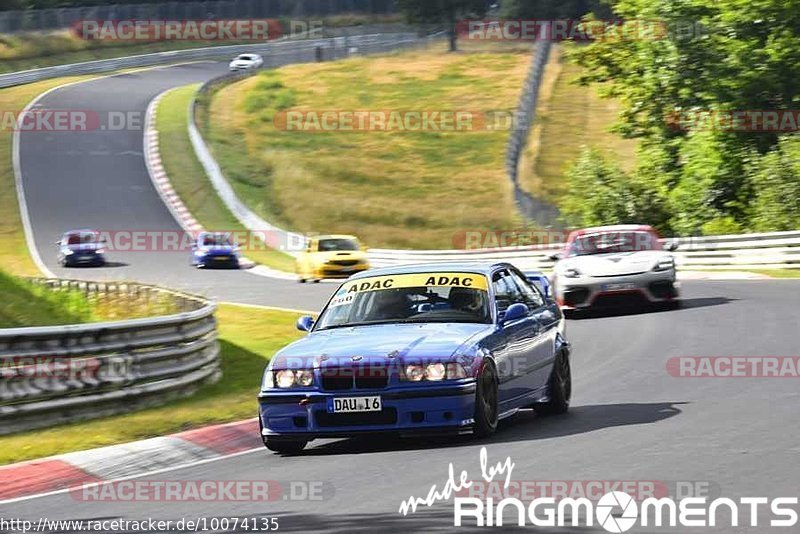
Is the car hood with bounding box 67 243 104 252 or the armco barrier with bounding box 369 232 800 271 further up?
the armco barrier with bounding box 369 232 800 271

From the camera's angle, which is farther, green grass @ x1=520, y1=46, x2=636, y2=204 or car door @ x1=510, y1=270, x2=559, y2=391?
green grass @ x1=520, y1=46, x2=636, y2=204

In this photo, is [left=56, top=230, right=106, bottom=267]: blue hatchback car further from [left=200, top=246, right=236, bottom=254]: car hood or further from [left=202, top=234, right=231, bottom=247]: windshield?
[left=200, top=246, right=236, bottom=254]: car hood

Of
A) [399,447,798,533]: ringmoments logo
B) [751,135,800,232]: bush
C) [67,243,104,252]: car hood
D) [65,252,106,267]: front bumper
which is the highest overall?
[399,447,798,533]: ringmoments logo

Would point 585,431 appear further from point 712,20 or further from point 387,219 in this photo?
point 387,219

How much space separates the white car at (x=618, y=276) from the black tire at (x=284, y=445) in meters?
11.7

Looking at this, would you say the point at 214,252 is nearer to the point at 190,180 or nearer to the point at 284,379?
the point at 190,180

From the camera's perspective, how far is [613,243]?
23141 mm

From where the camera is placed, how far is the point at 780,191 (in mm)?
35844

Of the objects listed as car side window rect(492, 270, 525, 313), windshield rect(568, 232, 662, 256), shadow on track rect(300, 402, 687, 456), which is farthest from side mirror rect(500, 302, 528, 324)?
windshield rect(568, 232, 662, 256)

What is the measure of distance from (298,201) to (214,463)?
144 feet

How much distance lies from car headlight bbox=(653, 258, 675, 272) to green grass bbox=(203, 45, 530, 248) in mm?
26522

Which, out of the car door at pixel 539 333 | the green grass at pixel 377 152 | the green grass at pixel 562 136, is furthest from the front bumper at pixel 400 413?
the green grass at pixel 562 136

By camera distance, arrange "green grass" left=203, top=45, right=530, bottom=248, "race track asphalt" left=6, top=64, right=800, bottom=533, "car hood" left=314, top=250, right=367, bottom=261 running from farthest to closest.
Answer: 1. "green grass" left=203, top=45, right=530, bottom=248
2. "car hood" left=314, top=250, right=367, bottom=261
3. "race track asphalt" left=6, top=64, right=800, bottom=533

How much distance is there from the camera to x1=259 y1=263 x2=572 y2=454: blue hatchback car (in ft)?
34.2
